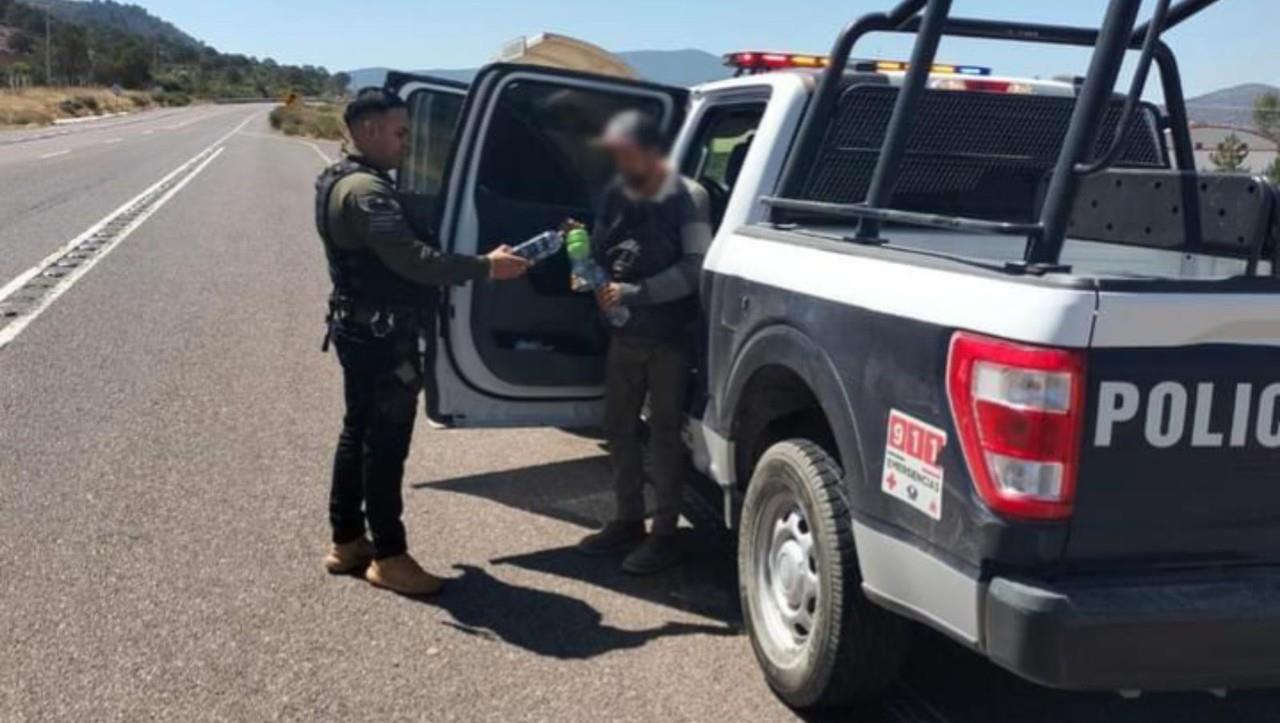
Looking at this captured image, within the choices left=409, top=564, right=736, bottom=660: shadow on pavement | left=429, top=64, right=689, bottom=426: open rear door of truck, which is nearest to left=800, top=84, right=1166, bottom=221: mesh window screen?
left=429, top=64, right=689, bottom=426: open rear door of truck

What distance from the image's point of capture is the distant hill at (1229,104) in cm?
462

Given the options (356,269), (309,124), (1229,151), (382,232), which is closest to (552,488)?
(356,269)

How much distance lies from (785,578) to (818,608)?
32 centimetres

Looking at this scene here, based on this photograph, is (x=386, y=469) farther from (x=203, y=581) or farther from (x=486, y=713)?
(x=486, y=713)

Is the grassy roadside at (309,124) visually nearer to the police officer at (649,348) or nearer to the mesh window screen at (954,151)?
the police officer at (649,348)

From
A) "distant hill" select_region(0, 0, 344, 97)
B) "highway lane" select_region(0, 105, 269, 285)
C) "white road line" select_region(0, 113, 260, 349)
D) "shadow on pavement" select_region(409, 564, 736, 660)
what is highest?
"distant hill" select_region(0, 0, 344, 97)

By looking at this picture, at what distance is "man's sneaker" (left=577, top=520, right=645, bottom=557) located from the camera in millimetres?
5152

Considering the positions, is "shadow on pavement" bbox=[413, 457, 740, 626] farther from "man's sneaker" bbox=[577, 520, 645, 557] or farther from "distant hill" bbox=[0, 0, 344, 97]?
"distant hill" bbox=[0, 0, 344, 97]

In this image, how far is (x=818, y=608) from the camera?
3.56 m

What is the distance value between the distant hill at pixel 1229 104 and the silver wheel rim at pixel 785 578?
208 centimetres

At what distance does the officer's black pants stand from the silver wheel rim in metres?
1.46

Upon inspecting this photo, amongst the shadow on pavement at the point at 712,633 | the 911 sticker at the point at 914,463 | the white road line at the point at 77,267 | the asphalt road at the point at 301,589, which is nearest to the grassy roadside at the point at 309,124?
the white road line at the point at 77,267

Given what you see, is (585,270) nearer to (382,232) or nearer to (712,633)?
(382,232)

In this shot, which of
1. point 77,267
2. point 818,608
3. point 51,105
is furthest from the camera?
point 51,105
